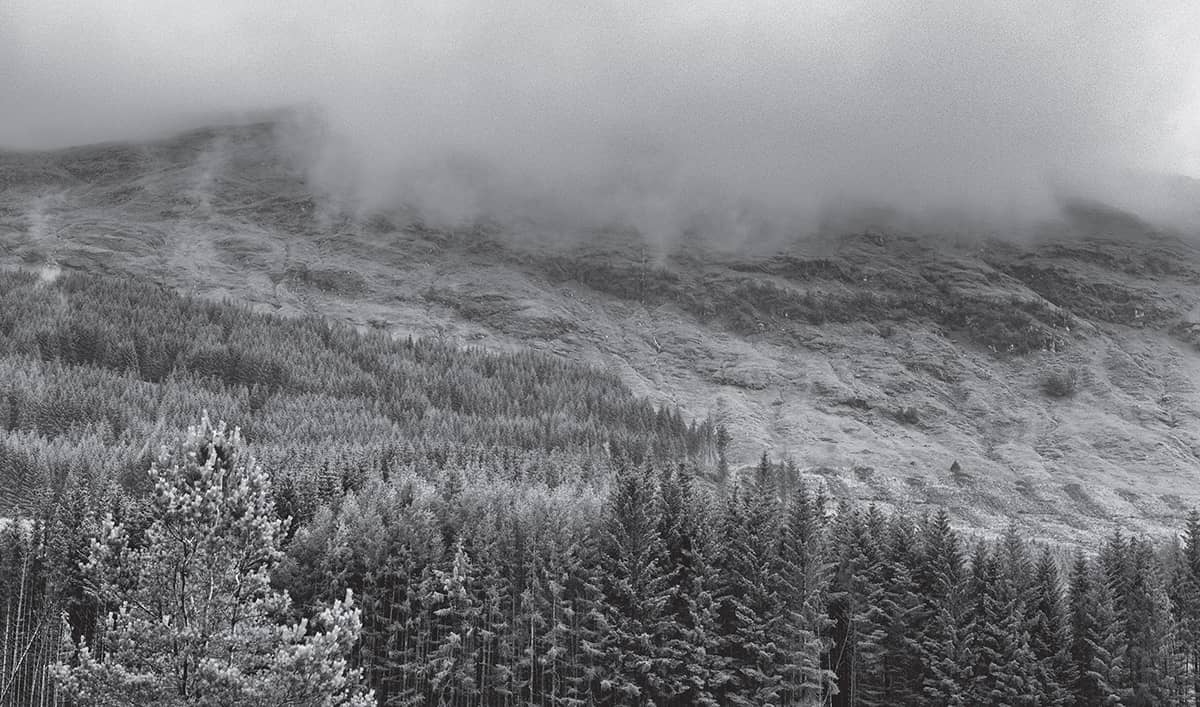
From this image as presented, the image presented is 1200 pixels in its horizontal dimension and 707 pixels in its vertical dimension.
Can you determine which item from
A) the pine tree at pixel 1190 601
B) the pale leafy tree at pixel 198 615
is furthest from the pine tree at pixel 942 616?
the pale leafy tree at pixel 198 615

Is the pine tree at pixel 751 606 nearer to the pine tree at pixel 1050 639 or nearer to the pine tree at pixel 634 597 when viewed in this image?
the pine tree at pixel 634 597

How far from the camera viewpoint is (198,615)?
85.8 feet

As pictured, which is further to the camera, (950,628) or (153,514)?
(950,628)

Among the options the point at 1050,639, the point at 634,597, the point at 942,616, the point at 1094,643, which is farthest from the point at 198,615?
the point at 1050,639

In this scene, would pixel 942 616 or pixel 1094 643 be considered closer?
pixel 1094 643

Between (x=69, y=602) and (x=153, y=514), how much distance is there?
56334 millimetres

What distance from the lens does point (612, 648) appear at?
7344 cm

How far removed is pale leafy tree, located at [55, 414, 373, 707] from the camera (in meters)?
25.4

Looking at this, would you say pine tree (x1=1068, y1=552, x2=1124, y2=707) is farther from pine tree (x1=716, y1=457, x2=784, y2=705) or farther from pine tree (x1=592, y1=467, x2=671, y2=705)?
pine tree (x1=592, y1=467, x2=671, y2=705)

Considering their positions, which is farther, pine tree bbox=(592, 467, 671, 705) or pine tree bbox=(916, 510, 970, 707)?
pine tree bbox=(916, 510, 970, 707)

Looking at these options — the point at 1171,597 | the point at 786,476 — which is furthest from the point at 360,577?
the point at 786,476

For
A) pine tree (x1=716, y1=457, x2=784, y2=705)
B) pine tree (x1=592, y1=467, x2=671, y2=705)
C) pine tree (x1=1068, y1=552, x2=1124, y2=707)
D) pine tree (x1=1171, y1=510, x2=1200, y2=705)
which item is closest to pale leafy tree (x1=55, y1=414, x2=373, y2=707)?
Result: pine tree (x1=592, y1=467, x2=671, y2=705)

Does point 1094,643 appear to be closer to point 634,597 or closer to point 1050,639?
point 1050,639

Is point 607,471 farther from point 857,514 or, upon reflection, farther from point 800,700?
point 800,700
